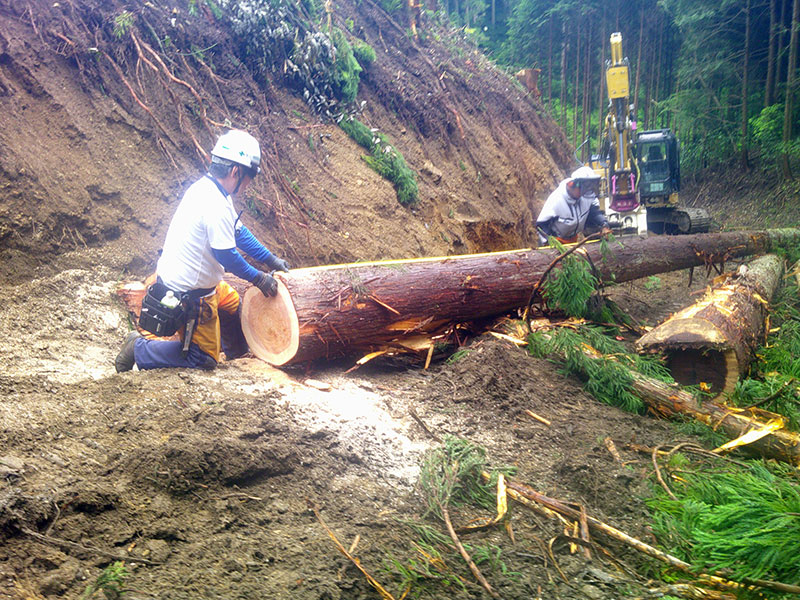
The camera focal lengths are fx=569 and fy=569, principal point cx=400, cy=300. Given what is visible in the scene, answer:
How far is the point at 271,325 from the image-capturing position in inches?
177

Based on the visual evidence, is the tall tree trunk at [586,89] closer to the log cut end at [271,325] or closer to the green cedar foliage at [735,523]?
the log cut end at [271,325]

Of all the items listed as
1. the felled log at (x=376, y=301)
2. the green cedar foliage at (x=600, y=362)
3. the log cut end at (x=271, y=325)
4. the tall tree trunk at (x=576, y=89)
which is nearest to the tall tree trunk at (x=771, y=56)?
the tall tree trunk at (x=576, y=89)

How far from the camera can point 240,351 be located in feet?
16.3

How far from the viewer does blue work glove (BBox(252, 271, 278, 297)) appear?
4.20 m

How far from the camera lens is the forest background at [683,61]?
17688mm

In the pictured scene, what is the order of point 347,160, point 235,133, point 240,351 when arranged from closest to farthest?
point 235,133
point 240,351
point 347,160

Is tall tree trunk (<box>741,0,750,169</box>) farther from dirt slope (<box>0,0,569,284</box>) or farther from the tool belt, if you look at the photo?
the tool belt

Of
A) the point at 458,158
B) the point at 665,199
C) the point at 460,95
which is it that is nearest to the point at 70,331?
the point at 458,158

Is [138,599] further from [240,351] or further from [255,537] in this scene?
[240,351]

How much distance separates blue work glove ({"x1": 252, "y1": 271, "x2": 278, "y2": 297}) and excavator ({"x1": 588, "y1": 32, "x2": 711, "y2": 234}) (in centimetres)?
944

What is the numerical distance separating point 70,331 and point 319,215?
350 centimetres

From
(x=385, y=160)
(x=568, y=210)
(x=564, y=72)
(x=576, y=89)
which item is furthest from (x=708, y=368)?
(x=564, y=72)

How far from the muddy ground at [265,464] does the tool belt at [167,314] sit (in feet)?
1.14

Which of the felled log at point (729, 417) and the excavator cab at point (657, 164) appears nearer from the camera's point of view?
the felled log at point (729, 417)
